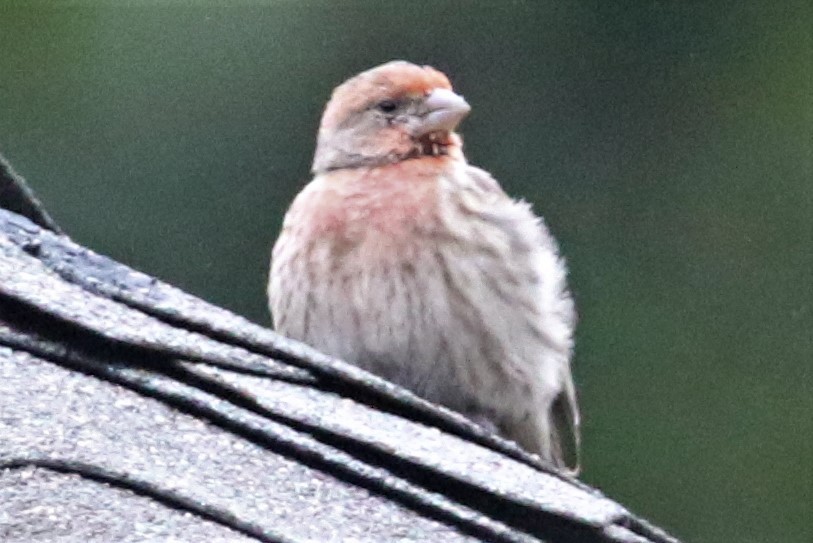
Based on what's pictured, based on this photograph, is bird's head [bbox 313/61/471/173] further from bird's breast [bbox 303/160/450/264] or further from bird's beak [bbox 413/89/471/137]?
bird's breast [bbox 303/160/450/264]

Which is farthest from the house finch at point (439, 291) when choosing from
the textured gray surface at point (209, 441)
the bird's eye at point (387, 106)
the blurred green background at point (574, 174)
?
the blurred green background at point (574, 174)

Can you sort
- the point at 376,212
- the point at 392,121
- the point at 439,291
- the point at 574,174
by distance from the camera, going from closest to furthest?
the point at 439,291 < the point at 376,212 < the point at 392,121 < the point at 574,174

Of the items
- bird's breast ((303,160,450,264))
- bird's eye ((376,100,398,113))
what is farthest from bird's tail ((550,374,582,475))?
bird's eye ((376,100,398,113))

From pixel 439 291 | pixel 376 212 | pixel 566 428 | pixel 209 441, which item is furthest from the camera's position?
pixel 566 428

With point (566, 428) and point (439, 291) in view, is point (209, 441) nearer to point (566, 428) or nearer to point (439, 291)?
point (439, 291)

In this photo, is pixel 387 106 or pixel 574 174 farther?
pixel 574 174

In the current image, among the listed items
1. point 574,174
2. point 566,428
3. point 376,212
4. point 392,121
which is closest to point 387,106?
point 392,121
